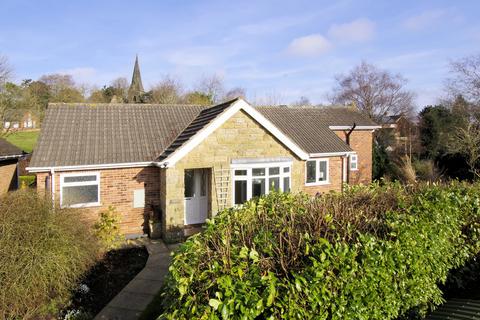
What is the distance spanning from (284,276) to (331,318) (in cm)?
78

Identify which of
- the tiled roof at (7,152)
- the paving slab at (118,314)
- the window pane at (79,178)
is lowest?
the paving slab at (118,314)

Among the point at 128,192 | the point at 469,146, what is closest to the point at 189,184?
the point at 128,192

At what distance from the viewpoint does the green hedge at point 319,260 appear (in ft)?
12.8

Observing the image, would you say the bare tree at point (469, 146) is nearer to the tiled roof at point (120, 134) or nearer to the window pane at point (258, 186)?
the tiled roof at point (120, 134)

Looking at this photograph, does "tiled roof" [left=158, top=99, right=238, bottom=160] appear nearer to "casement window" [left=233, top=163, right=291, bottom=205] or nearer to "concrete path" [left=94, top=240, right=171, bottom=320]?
"casement window" [left=233, top=163, right=291, bottom=205]

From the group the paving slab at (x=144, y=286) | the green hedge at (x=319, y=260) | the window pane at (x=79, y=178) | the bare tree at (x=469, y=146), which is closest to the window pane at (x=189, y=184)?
the window pane at (x=79, y=178)

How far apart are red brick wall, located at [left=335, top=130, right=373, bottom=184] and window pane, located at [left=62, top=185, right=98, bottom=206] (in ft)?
56.4

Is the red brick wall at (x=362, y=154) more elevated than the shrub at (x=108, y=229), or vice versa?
the red brick wall at (x=362, y=154)

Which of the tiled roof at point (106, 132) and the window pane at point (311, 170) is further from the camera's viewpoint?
the window pane at point (311, 170)

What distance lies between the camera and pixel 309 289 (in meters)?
4.03

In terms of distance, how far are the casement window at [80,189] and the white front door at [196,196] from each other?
3.46 m

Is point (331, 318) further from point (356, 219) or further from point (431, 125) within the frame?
point (431, 125)

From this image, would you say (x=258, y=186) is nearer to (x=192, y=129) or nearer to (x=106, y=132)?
(x=192, y=129)

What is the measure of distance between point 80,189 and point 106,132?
9.36 ft
